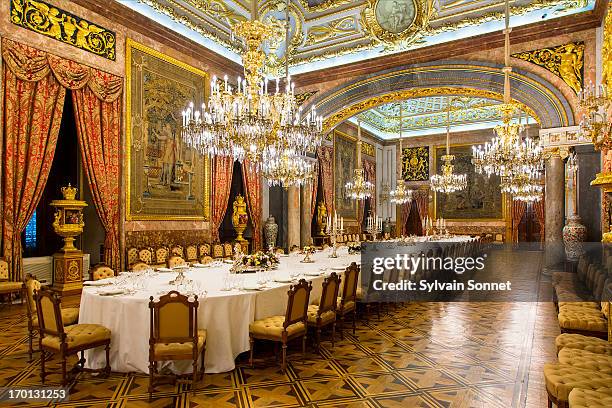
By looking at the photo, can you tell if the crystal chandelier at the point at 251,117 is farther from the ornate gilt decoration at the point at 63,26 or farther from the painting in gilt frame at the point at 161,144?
the ornate gilt decoration at the point at 63,26

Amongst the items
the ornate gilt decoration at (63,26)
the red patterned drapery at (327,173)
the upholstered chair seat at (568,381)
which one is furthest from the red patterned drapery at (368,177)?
the upholstered chair seat at (568,381)

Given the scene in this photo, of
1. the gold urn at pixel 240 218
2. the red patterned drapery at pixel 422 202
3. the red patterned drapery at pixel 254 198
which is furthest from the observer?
the red patterned drapery at pixel 422 202

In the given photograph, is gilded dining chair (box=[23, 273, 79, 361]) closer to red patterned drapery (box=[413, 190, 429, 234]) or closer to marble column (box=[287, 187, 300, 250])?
marble column (box=[287, 187, 300, 250])

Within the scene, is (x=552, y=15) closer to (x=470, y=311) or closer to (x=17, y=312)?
(x=470, y=311)

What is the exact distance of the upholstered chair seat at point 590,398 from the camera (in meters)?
2.23

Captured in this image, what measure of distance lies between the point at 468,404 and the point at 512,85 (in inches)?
298

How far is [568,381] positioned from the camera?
257 centimetres

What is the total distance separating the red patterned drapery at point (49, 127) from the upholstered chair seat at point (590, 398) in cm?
687

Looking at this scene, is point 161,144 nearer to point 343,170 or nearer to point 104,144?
point 104,144

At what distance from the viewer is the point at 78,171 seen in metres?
8.45

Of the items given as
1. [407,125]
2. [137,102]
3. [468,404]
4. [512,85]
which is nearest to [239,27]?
[137,102]

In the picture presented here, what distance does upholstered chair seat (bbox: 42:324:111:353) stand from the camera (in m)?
3.45

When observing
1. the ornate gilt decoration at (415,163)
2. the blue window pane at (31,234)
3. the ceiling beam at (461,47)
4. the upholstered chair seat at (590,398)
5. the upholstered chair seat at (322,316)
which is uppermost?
the ceiling beam at (461,47)

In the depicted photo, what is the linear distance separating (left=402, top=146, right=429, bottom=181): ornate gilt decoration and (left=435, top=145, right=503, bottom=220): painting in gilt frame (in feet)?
1.69
